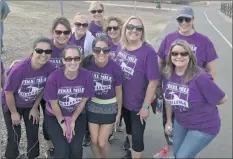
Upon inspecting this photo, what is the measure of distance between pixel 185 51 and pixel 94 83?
45.6 inches

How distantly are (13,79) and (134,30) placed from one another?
1464 millimetres

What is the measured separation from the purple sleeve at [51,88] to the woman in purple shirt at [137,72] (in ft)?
2.75

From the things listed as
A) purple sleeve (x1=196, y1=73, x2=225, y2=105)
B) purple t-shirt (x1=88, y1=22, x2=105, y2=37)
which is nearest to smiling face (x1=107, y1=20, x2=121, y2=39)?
purple t-shirt (x1=88, y1=22, x2=105, y2=37)

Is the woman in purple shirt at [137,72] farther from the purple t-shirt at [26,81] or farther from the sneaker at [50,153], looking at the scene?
the sneaker at [50,153]

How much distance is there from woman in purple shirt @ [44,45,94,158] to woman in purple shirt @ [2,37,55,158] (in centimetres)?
20

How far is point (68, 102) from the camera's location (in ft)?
13.1

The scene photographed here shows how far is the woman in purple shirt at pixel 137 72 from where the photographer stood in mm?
4082

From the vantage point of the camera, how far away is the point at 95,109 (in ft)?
14.1

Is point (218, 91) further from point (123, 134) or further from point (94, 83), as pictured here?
point (123, 134)

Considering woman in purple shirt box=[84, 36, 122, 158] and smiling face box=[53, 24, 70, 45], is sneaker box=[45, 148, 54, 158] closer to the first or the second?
woman in purple shirt box=[84, 36, 122, 158]

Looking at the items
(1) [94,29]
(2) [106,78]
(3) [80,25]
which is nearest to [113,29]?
(3) [80,25]

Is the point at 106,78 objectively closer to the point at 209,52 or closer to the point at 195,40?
the point at 195,40

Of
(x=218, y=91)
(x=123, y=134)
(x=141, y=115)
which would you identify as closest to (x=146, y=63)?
(x=141, y=115)

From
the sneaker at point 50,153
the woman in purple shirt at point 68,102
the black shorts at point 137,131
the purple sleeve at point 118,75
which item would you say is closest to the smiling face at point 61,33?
the woman in purple shirt at point 68,102
